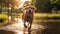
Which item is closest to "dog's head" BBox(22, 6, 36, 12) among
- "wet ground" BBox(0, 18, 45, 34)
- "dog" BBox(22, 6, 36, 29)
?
"dog" BBox(22, 6, 36, 29)

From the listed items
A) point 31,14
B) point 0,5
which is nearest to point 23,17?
point 31,14

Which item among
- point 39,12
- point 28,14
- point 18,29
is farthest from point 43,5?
point 18,29

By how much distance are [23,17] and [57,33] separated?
42 centimetres

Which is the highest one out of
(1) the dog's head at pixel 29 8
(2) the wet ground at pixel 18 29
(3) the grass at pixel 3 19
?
(1) the dog's head at pixel 29 8

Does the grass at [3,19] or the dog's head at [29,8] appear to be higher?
the dog's head at [29,8]

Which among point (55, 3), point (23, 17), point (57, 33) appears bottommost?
point (57, 33)

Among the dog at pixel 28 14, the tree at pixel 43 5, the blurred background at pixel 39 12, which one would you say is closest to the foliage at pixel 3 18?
the blurred background at pixel 39 12

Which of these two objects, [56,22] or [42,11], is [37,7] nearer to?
[42,11]

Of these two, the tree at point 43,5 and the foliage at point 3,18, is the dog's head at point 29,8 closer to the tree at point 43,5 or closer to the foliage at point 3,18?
the tree at point 43,5

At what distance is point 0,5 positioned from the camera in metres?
2.42

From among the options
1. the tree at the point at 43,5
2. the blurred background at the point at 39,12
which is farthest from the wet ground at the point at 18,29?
the tree at the point at 43,5

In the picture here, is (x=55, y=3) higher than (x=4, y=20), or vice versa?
(x=55, y=3)

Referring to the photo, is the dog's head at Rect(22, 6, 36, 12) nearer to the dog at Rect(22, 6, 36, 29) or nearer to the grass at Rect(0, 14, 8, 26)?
the dog at Rect(22, 6, 36, 29)

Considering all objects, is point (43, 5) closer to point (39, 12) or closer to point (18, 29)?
point (39, 12)
